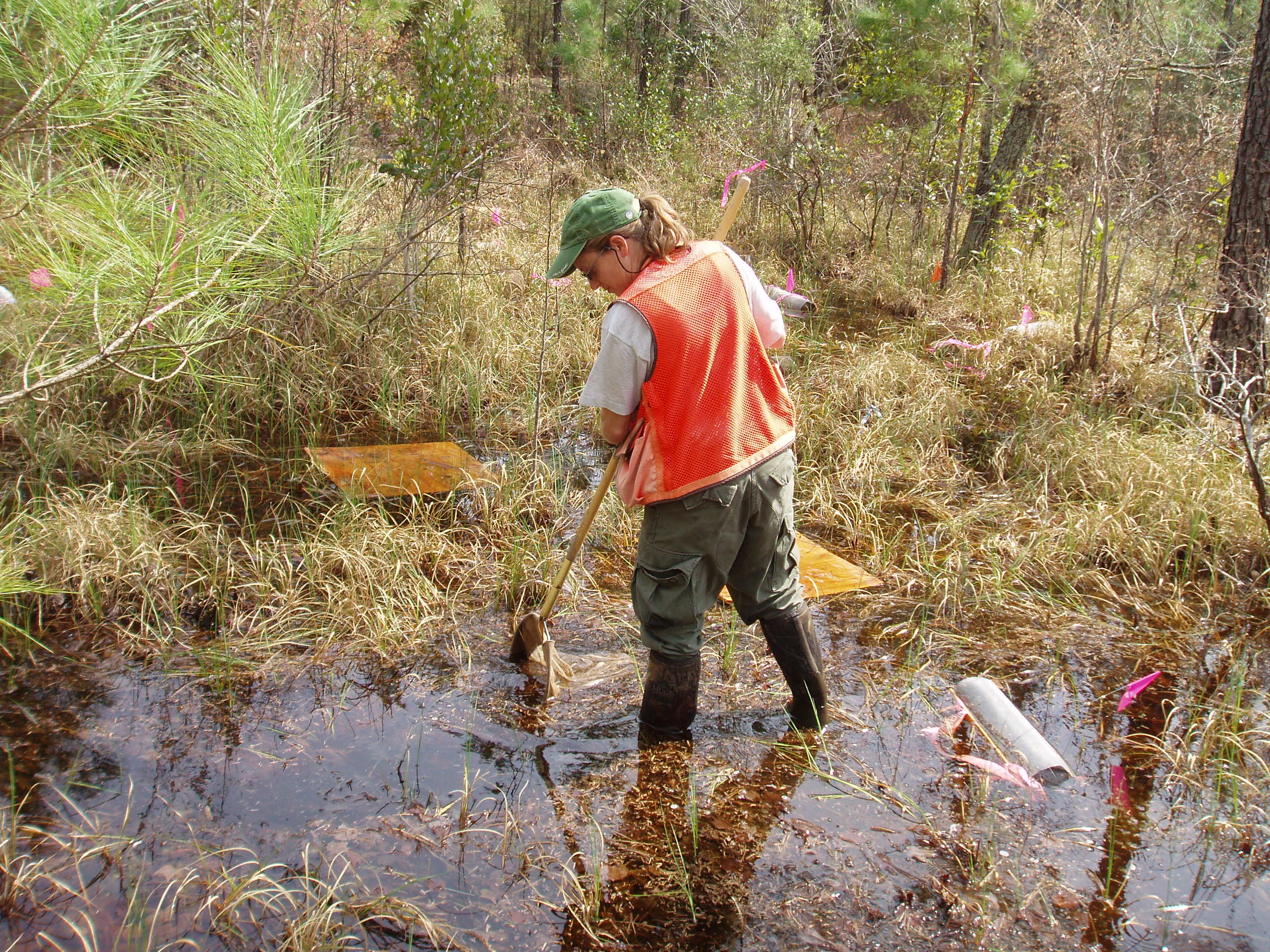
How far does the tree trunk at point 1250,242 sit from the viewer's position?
467 centimetres

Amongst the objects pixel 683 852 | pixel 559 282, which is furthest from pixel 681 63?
pixel 683 852

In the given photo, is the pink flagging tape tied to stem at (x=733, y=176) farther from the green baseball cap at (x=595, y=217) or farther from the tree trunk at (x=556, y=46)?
the tree trunk at (x=556, y=46)

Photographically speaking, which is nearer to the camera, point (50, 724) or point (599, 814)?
point (599, 814)

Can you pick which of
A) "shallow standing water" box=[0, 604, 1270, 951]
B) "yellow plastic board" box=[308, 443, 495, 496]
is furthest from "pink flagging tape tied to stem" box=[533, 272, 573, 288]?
"shallow standing water" box=[0, 604, 1270, 951]

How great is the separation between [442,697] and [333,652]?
46cm

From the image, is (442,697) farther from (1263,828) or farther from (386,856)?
(1263,828)

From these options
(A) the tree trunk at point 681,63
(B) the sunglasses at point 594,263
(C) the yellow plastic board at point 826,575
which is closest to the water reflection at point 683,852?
(C) the yellow plastic board at point 826,575

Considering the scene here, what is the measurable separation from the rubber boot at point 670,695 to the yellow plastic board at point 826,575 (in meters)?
0.93

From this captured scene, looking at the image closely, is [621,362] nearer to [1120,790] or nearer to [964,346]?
[1120,790]

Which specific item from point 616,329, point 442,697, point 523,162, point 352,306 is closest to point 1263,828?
point 616,329

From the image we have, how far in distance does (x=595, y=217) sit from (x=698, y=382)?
18.9 inches

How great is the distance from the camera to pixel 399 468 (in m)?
4.54

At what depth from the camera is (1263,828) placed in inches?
97.0

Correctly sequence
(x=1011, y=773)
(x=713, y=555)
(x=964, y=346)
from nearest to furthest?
(x=713, y=555) < (x=1011, y=773) < (x=964, y=346)
